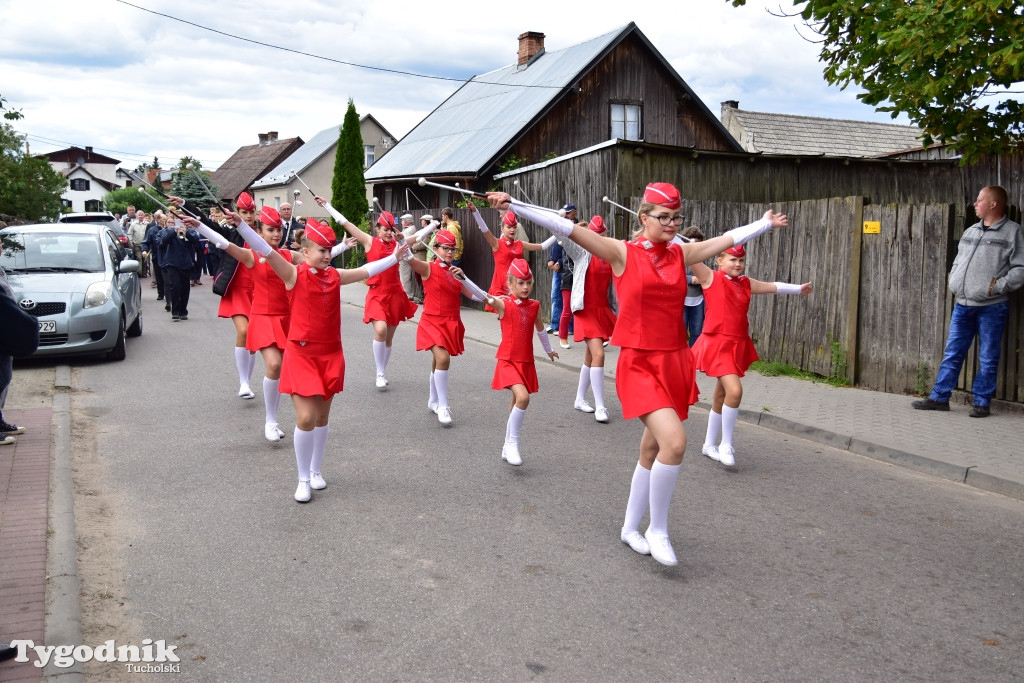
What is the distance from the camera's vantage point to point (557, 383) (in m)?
10.9

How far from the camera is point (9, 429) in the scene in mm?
7441

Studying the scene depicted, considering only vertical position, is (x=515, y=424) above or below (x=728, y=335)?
below

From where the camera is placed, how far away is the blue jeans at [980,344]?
8.42m

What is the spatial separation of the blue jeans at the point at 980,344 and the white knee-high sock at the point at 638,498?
497 cm

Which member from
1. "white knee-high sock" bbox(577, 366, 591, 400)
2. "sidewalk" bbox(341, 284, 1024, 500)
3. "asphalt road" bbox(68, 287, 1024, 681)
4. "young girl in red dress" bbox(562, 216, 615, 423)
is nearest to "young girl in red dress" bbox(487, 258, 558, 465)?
"asphalt road" bbox(68, 287, 1024, 681)

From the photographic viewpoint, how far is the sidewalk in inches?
267

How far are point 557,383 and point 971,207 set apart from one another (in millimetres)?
4860

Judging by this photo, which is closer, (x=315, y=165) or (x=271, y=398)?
(x=271, y=398)

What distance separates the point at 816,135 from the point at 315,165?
95.1 feet

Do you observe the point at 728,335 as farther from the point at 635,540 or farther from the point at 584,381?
the point at 635,540

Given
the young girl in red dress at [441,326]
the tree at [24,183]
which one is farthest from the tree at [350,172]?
the young girl in red dress at [441,326]

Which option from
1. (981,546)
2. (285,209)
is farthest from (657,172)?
(981,546)

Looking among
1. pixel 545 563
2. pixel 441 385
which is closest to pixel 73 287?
pixel 441 385

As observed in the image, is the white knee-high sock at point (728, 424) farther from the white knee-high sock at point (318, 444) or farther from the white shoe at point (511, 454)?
the white knee-high sock at point (318, 444)
